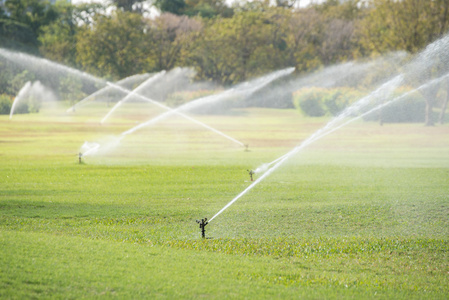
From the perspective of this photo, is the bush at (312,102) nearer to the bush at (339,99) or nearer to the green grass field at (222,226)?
the bush at (339,99)

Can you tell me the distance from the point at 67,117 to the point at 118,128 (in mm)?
8124

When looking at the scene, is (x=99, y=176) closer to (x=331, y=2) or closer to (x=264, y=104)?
(x=264, y=104)

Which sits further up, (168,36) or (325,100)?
(168,36)

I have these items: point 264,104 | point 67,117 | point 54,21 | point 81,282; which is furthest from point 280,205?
point 54,21

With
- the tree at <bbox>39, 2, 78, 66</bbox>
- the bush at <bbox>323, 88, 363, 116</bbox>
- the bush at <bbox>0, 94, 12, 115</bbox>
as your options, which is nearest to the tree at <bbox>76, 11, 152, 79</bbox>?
the tree at <bbox>39, 2, 78, 66</bbox>

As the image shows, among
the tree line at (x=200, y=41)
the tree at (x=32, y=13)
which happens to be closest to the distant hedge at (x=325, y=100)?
the tree line at (x=200, y=41)

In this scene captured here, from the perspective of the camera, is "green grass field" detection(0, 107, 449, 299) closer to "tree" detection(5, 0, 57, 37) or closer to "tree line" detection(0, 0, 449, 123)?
"tree line" detection(0, 0, 449, 123)

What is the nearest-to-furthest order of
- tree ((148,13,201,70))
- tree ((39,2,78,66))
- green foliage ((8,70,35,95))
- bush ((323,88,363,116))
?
bush ((323,88,363,116)) < green foliage ((8,70,35,95)) < tree ((148,13,201,70)) < tree ((39,2,78,66))

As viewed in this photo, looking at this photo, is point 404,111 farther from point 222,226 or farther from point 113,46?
point 222,226

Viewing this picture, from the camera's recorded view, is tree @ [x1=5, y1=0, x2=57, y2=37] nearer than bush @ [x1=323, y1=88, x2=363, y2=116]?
No

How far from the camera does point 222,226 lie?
12469 mm

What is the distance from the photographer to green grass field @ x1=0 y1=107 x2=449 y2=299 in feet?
26.1

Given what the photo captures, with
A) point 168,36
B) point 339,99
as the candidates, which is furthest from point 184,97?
point 168,36

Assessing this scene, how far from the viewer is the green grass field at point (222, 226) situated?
7949 millimetres
